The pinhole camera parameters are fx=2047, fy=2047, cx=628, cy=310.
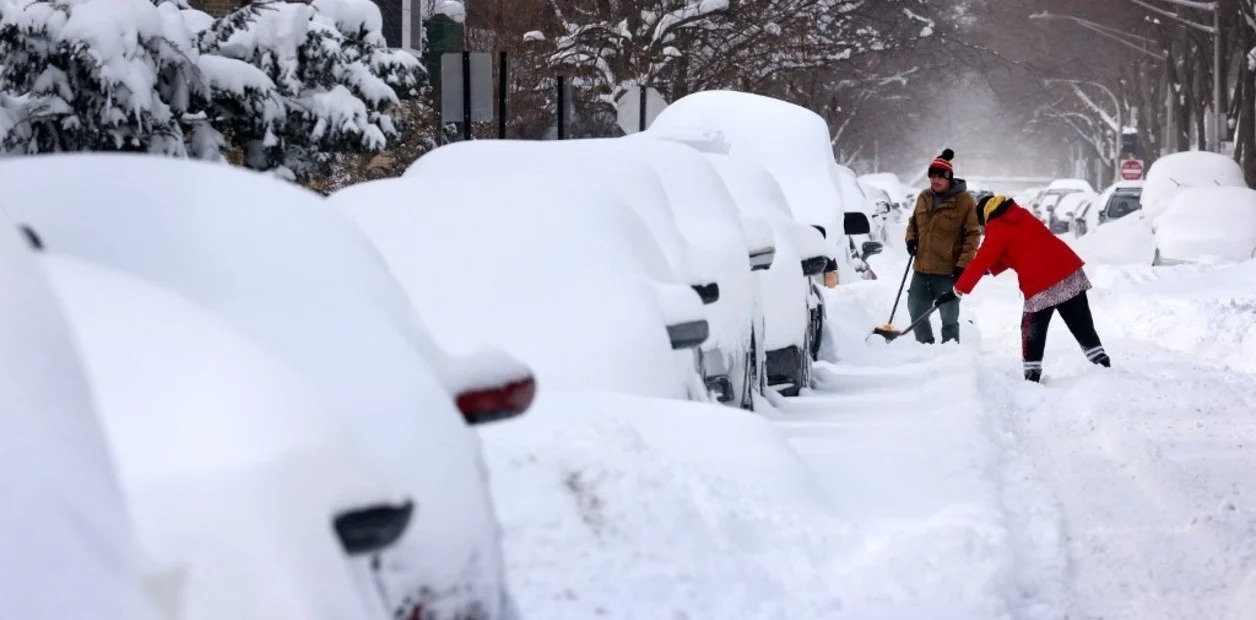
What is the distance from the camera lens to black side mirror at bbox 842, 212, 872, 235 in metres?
16.4

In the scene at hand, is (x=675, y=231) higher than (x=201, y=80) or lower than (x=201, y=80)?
higher

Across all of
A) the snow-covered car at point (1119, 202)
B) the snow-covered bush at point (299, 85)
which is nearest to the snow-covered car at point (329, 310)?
the snow-covered bush at point (299, 85)

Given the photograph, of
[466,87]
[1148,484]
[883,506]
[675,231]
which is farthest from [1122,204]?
[883,506]

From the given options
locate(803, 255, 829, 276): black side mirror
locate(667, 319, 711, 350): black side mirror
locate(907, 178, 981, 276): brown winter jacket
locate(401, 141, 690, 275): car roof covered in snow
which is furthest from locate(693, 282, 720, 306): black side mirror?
locate(907, 178, 981, 276): brown winter jacket

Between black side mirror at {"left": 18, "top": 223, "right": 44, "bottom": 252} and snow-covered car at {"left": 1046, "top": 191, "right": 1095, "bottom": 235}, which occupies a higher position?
black side mirror at {"left": 18, "top": 223, "right": 44, "bottom": 252}

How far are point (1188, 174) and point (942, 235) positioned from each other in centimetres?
2161

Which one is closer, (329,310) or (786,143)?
(329,310)

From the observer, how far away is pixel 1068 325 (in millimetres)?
13398

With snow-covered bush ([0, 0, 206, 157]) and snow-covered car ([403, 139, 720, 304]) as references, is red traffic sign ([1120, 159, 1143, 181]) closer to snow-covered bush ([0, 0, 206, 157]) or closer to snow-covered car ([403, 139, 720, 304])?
snow-covered bush ([0, 0, 206, 157])

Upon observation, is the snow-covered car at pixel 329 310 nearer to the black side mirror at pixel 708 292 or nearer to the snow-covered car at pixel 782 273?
the black side mirror at pixel 708 292

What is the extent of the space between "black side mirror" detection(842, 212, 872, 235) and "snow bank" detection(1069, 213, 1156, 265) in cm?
1570

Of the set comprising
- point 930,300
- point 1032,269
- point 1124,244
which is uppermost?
point 1032,269

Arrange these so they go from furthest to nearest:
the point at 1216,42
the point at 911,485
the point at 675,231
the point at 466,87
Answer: the point at 1216,42 < the point at 466,87 < the point at 675,231 < the point at 911,485

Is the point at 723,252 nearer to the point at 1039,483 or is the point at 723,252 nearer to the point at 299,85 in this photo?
the point at 1039,483
